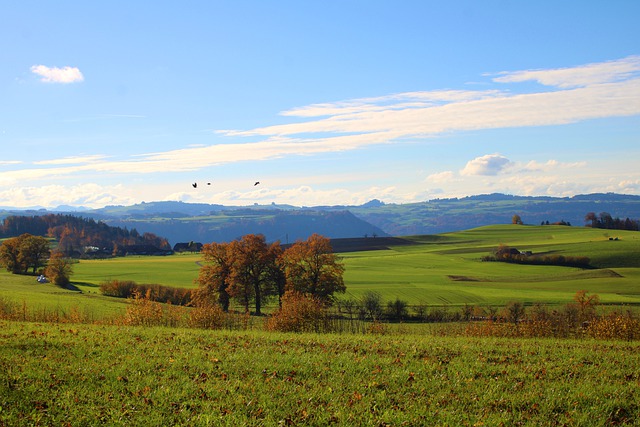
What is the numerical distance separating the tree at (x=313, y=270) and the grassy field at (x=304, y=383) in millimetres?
41462

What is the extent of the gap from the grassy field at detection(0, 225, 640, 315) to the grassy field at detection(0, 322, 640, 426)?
116ft

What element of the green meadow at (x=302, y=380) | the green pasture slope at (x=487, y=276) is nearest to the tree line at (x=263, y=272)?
the green pasture slope at (x=487, y=276)

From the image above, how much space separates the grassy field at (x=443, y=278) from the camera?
75.2 metres

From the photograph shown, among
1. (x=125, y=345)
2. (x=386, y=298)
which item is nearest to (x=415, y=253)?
(x=386, y=298)

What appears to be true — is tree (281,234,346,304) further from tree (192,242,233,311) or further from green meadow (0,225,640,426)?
green meadow (0,225,640,426)

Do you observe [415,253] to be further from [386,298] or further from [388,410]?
[388,410]

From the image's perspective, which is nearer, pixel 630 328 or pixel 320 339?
pixel 320 339

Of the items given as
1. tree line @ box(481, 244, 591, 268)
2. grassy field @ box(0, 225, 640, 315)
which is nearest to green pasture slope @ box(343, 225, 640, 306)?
grassy field @ box(0, 225, 640, 315)

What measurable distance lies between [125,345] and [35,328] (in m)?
6.93

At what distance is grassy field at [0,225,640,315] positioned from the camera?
75.2 metres

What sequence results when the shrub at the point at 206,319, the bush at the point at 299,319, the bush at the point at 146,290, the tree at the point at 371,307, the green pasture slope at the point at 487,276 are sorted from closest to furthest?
the shrub at the point at 206,319 → the bush at the point at 299,319 → the tree at the point at 371,307 → the bush at the point at 146,290 → the green pasture slope at the point at 487,276

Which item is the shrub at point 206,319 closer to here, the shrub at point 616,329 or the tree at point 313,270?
the shrub at point 616,329

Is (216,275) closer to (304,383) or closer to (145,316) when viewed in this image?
(145,316)

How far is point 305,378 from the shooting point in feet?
53.8
